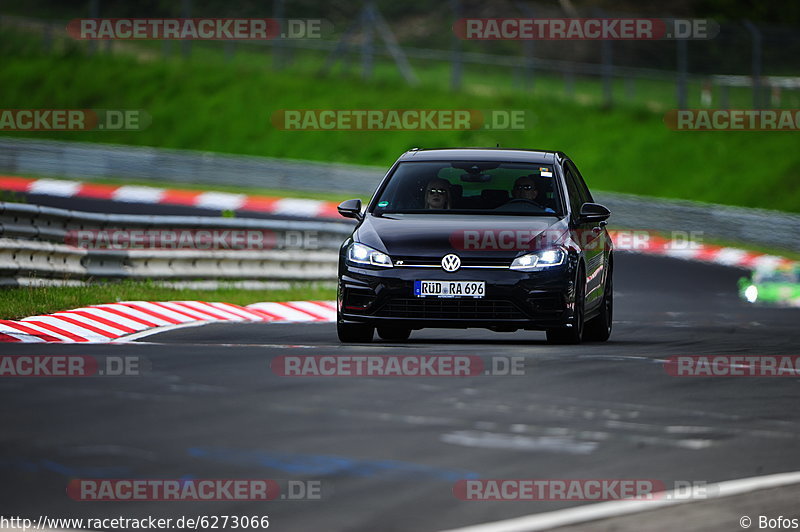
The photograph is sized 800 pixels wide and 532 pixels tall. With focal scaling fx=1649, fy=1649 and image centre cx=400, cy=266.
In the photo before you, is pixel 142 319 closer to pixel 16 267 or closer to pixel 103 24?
pixel 16 267

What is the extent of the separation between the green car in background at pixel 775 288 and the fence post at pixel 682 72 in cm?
1489

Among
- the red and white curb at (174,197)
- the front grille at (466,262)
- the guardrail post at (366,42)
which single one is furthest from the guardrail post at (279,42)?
the front grille at (466,262)

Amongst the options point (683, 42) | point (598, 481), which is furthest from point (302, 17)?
point (598, 481)

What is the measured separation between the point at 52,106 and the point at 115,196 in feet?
46.5

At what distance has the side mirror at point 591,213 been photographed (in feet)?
43.8

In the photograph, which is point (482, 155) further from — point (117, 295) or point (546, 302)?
point (117, 295)

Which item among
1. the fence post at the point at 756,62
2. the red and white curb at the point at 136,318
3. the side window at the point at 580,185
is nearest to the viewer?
the red and white curb at the point at 136,318

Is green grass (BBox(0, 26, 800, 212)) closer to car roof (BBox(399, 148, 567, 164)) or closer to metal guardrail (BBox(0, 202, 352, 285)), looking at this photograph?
metal guardrail (BBox(0, 202, 352, 285))

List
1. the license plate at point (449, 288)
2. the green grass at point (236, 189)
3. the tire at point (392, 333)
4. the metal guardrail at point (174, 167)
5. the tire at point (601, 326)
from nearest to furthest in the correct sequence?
the license plate at point (449, 288) → the tire at point (392, 333) → the tire at point (601, 326) → the green grass at point (236, 189) → the metal guardrail at point (174, 167)

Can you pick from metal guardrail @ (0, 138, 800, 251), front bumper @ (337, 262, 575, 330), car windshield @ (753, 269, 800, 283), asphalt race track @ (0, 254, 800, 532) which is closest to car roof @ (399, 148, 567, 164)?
front bumper @ (337, 262, 575, 330)

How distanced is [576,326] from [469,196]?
1.39 meters

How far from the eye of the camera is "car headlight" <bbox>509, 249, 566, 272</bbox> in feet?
41.3

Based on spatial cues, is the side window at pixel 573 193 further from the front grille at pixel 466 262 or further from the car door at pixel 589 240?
the front grille at pixel 466 262

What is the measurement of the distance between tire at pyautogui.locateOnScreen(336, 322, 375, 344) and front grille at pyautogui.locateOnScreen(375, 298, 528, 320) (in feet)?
1.66
